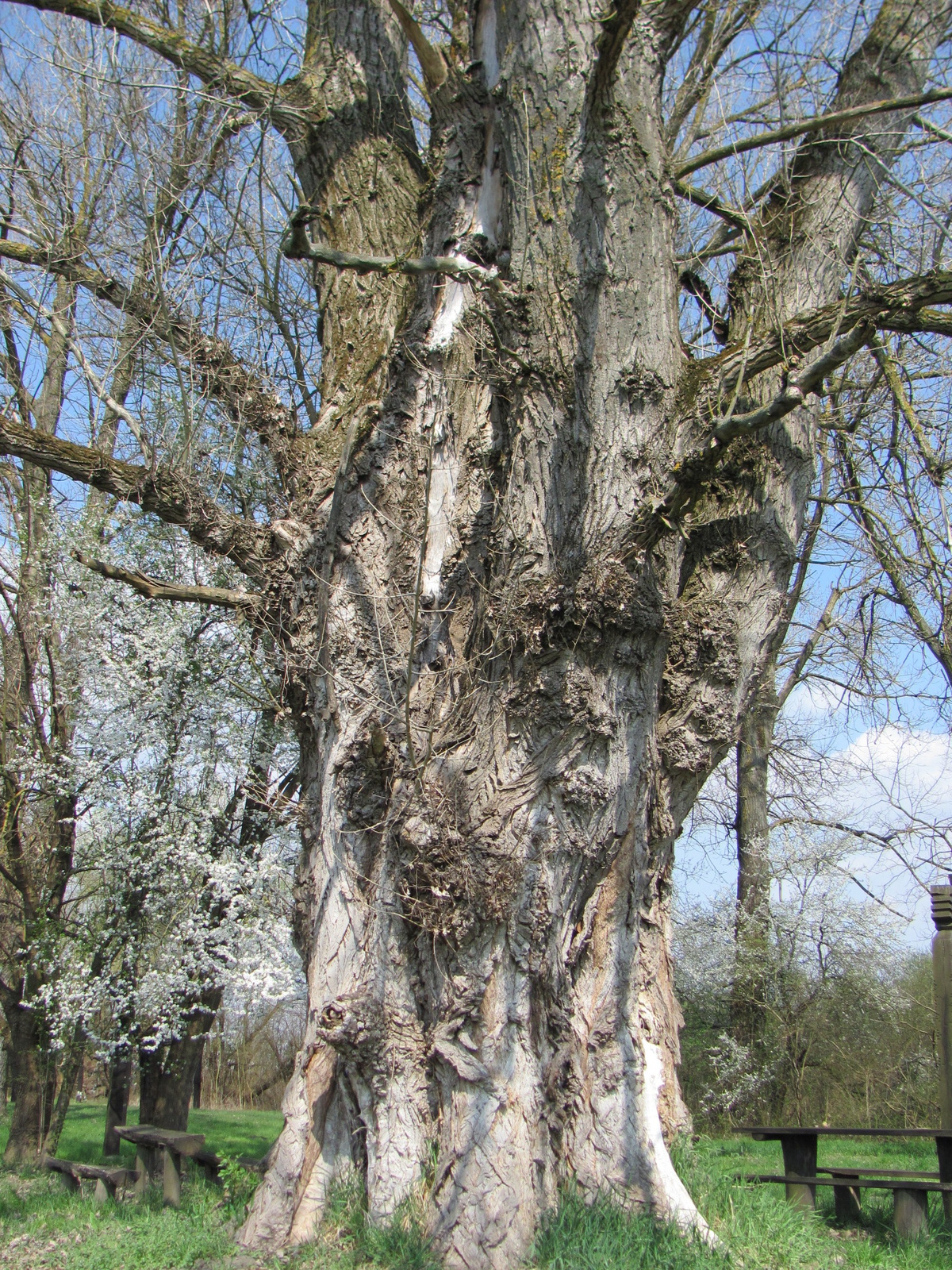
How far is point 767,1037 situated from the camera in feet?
38.6

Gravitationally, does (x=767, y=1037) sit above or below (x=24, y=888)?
below

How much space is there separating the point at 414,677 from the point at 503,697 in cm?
→ 61

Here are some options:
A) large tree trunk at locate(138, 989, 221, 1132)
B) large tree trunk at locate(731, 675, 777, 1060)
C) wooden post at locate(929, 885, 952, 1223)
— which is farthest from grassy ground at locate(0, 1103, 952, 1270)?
large tree trunk at locate(731, 675, 777, 1060)

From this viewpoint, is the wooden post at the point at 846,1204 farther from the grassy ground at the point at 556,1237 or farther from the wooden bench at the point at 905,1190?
the wooden bench at the point at 905,1190

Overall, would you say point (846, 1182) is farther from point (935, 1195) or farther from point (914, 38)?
point (914, 38)

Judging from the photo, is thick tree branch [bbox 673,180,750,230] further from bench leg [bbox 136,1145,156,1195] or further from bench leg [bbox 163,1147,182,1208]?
bench leg [bbox 136,1145,156,1195]

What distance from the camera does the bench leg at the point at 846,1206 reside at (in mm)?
5184

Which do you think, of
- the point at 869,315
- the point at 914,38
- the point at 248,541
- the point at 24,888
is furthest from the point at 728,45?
the point at 24,888

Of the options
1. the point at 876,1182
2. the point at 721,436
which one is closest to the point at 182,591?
the point at 721,436

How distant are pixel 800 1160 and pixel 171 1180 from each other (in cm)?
388

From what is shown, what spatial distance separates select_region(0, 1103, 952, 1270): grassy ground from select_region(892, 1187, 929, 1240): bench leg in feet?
0.25

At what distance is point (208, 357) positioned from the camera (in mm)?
5578

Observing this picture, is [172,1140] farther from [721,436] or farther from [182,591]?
[721,436]

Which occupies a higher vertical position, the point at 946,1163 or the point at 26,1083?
the point at 946,1163
